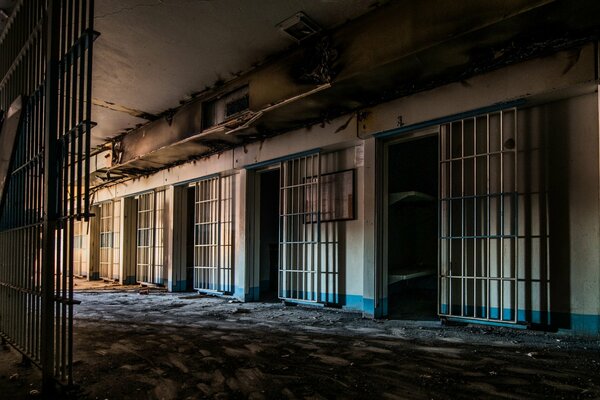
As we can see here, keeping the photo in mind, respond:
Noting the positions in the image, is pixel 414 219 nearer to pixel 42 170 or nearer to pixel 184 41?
pixel 184 41

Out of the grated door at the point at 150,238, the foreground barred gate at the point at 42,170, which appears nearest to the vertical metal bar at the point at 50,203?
the foreground barred gate at the point at 42,170

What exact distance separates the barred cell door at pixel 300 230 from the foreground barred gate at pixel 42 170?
3.38m

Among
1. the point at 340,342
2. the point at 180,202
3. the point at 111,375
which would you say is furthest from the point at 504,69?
the point at 180,202

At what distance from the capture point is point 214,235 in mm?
7586

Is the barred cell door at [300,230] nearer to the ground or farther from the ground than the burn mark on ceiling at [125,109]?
nearer to the ground

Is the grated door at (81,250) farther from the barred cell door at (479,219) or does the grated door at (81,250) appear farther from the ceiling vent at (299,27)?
the barred cell door at (479,219)

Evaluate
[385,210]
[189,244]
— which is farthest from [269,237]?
[385,210]

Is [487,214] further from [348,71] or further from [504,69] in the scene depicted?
[348,71]

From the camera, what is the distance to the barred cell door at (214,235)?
7.22 metres

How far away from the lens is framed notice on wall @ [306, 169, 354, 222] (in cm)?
536

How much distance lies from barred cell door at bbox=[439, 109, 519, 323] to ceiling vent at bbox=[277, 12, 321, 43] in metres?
1.85

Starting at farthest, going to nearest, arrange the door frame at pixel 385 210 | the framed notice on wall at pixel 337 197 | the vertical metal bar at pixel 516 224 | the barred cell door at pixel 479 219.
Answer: the framed notice on wall at pixel 337 197 < the door frame at pixel 385 210 < the barred cell door at pixel 479 219 < the vertical metal bar at pixel 516 224

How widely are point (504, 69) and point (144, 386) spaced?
413 centimetres

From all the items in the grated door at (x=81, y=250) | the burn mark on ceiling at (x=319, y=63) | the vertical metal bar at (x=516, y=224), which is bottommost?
the grated door at (x=81, y=250)
